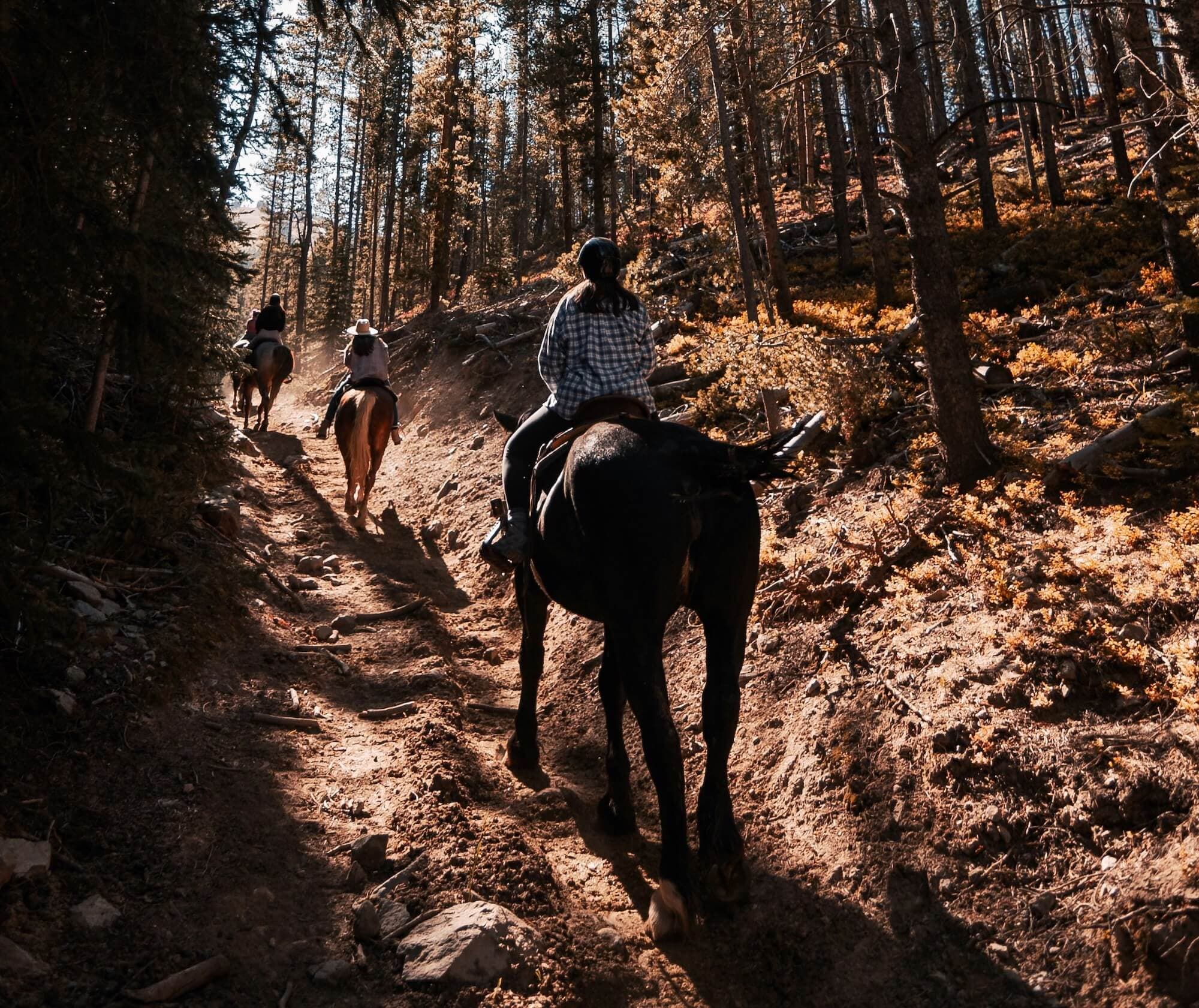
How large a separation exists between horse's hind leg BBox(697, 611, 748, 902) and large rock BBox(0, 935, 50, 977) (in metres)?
2.76

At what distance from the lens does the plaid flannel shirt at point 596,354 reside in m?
5.16

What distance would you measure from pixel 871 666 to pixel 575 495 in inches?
94.8

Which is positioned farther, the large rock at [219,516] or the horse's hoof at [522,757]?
the large rock at [219,516]

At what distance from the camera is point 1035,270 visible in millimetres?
13148

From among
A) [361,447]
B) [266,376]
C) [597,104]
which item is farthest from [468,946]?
[597,104]

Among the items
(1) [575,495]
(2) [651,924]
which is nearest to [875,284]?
(1) [575,495]

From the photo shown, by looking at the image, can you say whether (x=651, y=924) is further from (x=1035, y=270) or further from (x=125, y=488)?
(x=1035, y=270)

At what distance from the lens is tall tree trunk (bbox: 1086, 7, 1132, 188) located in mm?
9195

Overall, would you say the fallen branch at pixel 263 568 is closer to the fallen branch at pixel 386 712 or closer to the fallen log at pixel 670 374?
the fallen branch at pixel 386 712

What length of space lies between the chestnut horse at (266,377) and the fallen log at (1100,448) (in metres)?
14.6

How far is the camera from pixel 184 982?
298 cm

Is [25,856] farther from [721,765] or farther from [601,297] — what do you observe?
[601,297]

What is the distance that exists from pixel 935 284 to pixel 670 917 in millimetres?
5414

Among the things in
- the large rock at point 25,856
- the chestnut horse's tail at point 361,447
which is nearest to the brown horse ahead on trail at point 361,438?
the chestnut horse's tail at point 361,447
